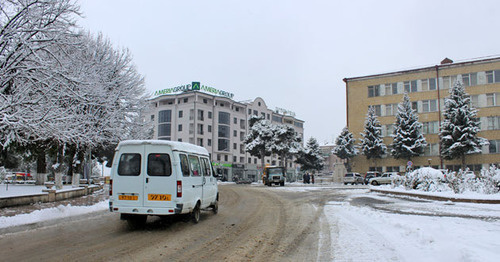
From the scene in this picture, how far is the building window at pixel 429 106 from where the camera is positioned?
53.0 m

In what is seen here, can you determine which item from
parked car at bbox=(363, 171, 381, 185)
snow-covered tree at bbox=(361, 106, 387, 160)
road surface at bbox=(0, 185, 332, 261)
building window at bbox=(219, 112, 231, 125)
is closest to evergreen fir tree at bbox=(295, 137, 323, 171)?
building window at bbox=(219, 112, 231, 125)

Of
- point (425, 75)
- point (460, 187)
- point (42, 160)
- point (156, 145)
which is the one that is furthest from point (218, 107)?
point (156, 145)

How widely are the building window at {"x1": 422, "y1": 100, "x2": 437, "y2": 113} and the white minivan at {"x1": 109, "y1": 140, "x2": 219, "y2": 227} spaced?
5138 cm

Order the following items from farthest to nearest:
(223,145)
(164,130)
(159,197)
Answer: (223,145) → (164,130) → (159,197)

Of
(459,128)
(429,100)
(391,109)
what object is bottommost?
(459,128)

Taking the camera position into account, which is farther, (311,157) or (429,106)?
(311,157)

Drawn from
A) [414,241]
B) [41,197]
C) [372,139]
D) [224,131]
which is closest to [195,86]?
[224,131]

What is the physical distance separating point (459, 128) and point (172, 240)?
153ft

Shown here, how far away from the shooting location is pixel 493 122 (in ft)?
162

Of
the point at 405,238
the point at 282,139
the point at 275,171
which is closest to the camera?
the point at 405,238

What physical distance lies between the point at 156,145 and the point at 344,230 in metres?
5.51

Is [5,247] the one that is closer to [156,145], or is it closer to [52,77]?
[156,145]

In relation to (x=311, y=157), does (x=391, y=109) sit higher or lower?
higher

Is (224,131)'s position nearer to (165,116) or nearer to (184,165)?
(165,116)
